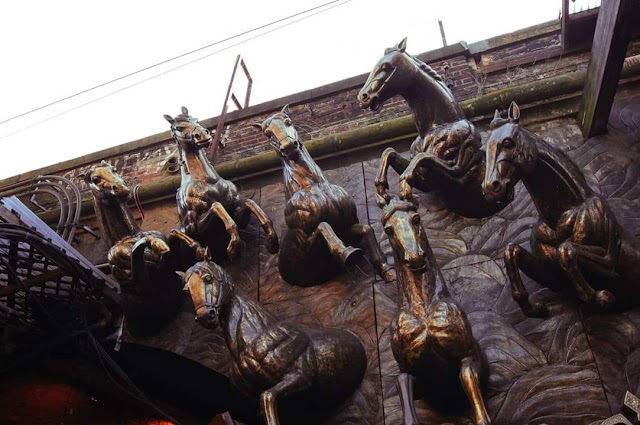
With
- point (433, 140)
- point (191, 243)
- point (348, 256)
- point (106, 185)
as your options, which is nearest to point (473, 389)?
point (348, 256)

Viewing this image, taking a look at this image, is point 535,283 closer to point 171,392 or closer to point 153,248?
point 153,248

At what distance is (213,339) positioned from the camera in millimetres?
4504

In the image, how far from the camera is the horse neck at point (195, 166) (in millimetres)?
4898

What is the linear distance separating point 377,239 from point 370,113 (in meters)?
1.74

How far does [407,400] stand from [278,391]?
28.1 inches

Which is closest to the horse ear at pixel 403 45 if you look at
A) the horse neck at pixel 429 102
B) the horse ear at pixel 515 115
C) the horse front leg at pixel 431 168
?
the horse neck at pixel 429 102

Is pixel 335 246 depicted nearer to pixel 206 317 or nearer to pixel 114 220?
pixel 206 317

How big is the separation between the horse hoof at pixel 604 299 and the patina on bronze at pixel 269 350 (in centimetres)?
143

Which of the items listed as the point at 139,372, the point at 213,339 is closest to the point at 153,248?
the point at 213,339

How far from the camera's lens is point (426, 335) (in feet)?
9.69

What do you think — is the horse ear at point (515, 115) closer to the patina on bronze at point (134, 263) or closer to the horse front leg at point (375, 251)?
the horse front leg at point (375, 251)

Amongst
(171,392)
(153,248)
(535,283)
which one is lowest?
(171,392)

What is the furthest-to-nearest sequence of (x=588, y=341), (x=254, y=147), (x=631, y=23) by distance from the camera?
(x=254, y=147)
(x=631, y=23)
(x=588, y=341)

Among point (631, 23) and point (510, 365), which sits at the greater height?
point (631, 23)
